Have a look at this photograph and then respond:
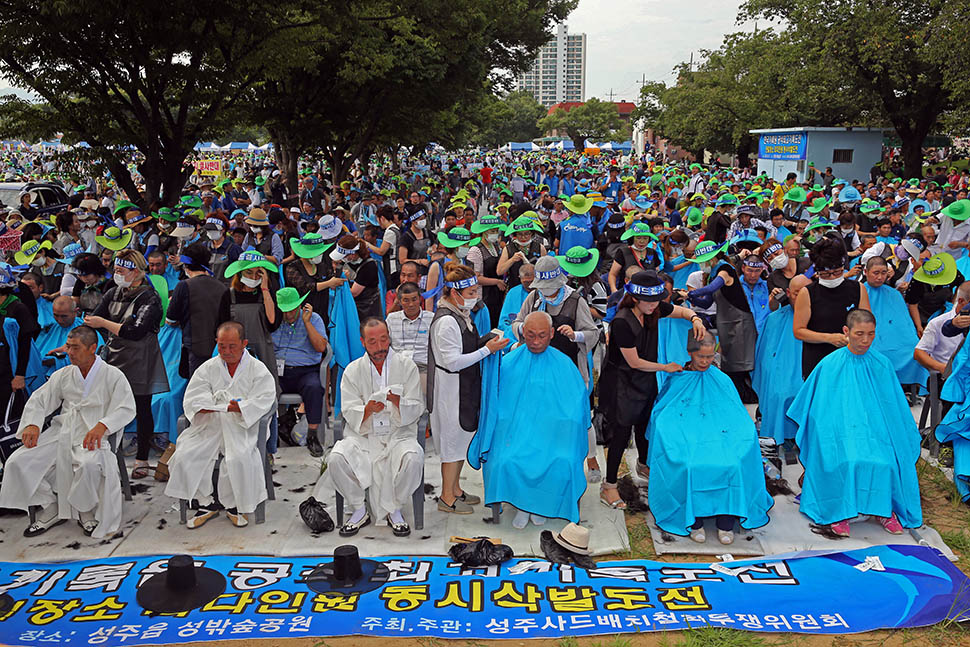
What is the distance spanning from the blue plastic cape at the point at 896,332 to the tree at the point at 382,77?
10.3m

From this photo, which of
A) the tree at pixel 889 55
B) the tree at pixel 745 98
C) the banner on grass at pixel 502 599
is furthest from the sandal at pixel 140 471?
the tree at pixel 745 98

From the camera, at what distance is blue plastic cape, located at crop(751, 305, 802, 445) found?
6895mm

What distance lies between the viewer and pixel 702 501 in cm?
566

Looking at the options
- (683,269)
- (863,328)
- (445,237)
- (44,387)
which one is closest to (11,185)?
(445,237)

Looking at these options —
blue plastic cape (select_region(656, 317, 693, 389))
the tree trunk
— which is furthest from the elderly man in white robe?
the tree trunk

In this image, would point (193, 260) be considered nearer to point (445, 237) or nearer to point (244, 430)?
point (244, 430)

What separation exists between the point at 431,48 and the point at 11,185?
31.8 ft

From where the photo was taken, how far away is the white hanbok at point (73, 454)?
19.2ft

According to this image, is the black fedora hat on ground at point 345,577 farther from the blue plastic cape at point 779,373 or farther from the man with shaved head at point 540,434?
the blue plastic cape at point 779,373

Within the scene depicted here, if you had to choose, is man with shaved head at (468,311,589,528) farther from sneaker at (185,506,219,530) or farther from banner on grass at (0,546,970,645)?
sneaker at (185,506,219,530)

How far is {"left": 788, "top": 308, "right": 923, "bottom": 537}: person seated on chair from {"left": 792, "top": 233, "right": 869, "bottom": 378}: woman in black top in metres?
0.68

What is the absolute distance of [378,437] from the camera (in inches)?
236

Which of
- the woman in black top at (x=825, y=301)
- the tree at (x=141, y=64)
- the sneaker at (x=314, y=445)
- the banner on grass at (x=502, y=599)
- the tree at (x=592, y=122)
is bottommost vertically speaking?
the banner on grass at (x=502, y=599)

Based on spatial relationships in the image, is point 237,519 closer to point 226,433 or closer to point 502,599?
point 226,433
